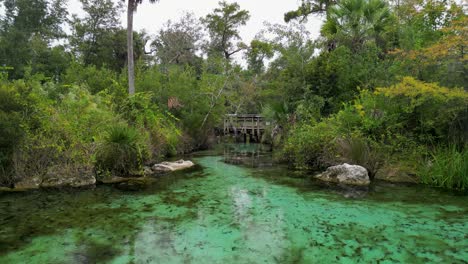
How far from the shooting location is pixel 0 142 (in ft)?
23.1

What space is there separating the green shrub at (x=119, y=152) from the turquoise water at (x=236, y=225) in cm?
110

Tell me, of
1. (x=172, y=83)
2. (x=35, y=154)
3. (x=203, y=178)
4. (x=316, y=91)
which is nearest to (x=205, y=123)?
(x=172, y=83)

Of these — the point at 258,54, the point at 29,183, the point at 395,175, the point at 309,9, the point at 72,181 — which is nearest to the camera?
the point at 29,183

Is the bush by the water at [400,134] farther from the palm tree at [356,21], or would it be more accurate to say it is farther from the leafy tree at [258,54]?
the leafy tree at [258,54]

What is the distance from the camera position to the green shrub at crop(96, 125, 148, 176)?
28.5 feet

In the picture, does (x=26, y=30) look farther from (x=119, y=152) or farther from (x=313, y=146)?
(x=313, y=146)

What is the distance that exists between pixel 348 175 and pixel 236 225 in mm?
4495

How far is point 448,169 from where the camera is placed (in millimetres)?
7832

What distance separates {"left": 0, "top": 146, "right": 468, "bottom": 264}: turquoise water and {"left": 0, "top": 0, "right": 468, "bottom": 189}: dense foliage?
3.95 ft

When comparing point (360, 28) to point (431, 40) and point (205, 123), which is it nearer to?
point (431, 40)

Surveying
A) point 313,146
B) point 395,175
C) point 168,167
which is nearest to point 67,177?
point 168,167

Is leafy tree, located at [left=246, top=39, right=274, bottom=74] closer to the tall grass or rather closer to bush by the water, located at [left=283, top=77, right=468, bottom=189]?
bush by the water, located at [left=283, top=77, right=468, bottom=189]

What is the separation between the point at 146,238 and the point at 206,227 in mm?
979

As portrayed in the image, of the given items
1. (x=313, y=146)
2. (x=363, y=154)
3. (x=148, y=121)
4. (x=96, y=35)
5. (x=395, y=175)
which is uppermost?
(x=96, y=35)
